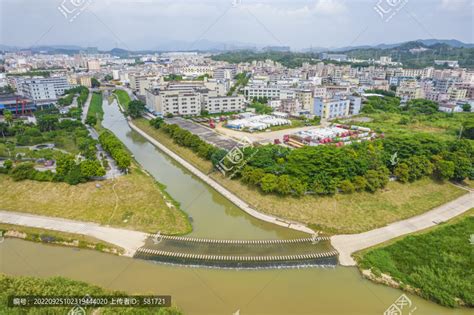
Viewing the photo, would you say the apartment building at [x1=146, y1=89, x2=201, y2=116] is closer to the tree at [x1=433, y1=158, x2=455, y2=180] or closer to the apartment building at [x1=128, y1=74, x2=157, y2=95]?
the apartment building at [x1=128, y1=74, x2=157, y2=95]

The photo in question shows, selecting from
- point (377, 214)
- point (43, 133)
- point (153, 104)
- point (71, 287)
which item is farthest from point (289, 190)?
point (153, 104)

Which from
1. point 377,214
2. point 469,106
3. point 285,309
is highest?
point 469,106

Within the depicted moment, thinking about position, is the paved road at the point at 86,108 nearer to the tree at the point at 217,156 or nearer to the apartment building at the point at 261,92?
the tree at the point at 217,156

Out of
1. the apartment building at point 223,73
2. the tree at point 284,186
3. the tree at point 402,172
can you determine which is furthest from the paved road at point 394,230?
the apartment building at point 223,73

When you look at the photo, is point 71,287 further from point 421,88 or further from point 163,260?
point 421,88

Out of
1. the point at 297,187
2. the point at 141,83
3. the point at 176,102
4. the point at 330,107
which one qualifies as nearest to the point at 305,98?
the point at 330,107

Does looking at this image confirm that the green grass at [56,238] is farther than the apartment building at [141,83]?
No

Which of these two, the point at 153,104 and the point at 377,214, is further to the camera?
the point at 153,104
